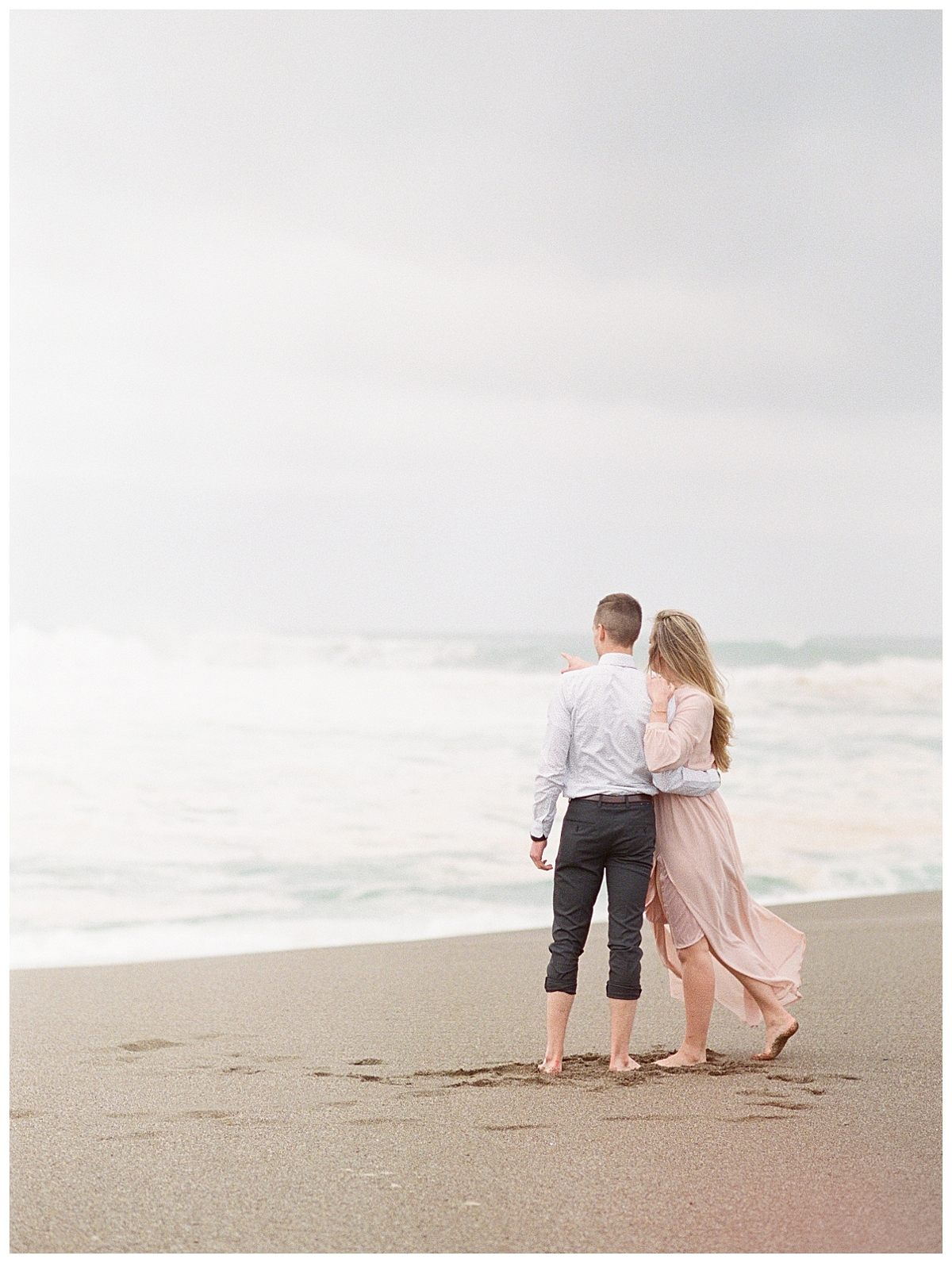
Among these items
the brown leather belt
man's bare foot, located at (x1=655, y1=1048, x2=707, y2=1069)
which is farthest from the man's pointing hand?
man's bare foot, located at (x1=655, y1=1048, x2=707, y2=1069)

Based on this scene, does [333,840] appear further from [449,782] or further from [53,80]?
[53,80]

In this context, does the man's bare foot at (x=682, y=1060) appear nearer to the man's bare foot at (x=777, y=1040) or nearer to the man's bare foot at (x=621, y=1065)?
the man's bare foot at (x=621, y=1065)

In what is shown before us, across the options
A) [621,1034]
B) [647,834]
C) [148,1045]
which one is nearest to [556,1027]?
[621,1034]

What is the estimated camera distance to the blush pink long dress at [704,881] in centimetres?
464

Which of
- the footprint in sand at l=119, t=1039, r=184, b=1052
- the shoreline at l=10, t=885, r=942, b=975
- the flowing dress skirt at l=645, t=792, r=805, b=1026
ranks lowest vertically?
the shoreline at l=10, t=885, r=942, b=975

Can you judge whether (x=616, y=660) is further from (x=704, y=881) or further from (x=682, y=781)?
(x=704, y=881)

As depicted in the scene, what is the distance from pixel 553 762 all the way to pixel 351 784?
42.9ft

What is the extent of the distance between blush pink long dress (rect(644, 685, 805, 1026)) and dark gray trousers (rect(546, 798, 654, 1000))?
160 mm

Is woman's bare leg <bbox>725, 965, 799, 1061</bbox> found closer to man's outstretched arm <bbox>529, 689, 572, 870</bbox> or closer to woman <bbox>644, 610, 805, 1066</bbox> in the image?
woman <bbox>644, 610, 805, 1066</bbox>

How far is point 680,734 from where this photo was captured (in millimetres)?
4520

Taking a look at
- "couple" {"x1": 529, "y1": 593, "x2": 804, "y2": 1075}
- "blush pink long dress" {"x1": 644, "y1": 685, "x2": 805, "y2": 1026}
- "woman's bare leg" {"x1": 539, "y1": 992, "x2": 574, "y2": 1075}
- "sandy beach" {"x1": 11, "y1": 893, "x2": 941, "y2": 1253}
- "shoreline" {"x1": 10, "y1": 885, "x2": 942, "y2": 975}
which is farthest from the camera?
"shoreline" {"x1": 10, "y1": 885, "x2": 942, "y2": 975}

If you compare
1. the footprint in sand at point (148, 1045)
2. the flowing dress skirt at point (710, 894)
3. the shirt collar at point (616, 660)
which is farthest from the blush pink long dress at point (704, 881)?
the footprint in sand at point (148, 1045)

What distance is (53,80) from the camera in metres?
20.4

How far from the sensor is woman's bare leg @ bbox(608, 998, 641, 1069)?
4438mm
